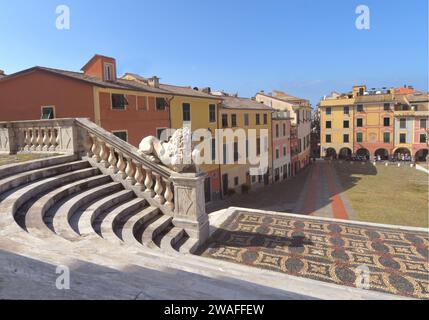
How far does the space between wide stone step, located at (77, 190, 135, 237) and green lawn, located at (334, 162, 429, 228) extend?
1590cm

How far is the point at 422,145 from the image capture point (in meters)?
47.0

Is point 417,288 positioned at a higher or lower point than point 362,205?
higher

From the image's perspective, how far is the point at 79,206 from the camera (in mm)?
5887

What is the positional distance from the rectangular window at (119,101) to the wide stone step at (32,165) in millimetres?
11054

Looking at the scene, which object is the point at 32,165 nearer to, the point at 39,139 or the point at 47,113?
the point at 39,139

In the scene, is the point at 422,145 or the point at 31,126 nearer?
the point at 31,126

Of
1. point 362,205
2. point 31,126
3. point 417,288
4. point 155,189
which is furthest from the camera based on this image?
point 362,205

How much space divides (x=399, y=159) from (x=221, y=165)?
35803 millimetres

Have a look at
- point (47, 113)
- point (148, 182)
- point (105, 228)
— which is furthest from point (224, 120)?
point (105, 228)

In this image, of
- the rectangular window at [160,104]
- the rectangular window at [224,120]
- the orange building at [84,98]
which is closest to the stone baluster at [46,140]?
the orange building at [84,98]

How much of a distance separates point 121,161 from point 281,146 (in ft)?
Result: 109

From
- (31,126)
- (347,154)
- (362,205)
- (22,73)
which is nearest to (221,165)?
(362,205)

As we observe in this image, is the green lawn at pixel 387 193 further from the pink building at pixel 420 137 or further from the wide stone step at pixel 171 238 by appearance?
the wide stone step at pixel 171 238

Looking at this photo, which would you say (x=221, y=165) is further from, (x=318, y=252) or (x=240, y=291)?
(x=240, y=291)
